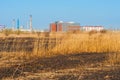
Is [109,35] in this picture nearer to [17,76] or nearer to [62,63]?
[62,63]

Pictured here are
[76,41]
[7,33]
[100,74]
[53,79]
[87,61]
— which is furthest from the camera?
[7,33]

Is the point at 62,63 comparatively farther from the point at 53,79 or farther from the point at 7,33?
the point at 7,33

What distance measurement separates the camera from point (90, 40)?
18141 millimetres

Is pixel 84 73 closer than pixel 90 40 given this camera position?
Yes

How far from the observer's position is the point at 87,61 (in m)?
12.7

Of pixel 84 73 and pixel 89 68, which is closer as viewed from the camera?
pixel 84 73

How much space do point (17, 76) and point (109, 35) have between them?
35.0ft

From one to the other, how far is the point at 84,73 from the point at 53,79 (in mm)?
1235

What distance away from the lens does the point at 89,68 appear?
10.9 m

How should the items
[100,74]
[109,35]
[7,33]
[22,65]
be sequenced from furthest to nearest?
[7,33], [109,35], [22,65], [100,74]

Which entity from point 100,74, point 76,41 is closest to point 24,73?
point 100,74

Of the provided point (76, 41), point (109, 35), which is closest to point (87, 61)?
point (76, 41)

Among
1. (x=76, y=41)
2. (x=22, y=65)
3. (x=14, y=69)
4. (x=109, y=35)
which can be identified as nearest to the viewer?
(x=14, y=69)

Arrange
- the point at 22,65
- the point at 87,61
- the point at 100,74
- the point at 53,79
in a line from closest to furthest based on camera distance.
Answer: the point at 53,79 → the point at 100,74 → the point at 22,65 → the point at 87,61
